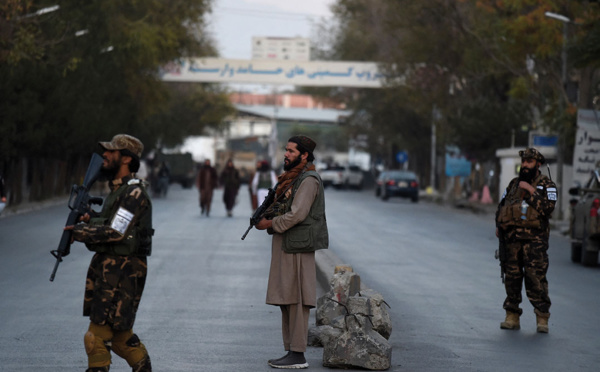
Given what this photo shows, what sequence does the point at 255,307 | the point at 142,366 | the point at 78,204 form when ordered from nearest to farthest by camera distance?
1. the point at 78,204
2. the point at 142,366
3. the point at 255,307

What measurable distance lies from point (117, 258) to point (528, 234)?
17.6 feet

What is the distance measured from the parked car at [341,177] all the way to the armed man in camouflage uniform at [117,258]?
74171 mm

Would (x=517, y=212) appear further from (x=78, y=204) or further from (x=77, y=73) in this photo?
(x=77, y=73)

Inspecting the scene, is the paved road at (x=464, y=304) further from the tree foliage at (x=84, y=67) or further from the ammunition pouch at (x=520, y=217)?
the tree foliage at (x=84, y=67)

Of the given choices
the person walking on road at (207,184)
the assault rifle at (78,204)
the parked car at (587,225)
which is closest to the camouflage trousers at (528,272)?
the assault rifle at (78,204)

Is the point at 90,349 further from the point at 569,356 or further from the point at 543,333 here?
the point at 543,333

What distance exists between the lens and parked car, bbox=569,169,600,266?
20188 millimetres

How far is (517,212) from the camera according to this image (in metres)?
11.9

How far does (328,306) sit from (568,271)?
981cm

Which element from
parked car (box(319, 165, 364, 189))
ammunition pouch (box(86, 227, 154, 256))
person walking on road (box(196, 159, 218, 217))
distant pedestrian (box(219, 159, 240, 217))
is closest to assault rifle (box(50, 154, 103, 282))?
ammunition pouch (box(86, 227, 154, 256))

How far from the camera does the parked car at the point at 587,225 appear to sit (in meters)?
20.2

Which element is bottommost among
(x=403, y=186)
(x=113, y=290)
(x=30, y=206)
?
(x=30, y=206)

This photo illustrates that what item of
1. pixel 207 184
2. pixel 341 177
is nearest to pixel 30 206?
pixel 207 184

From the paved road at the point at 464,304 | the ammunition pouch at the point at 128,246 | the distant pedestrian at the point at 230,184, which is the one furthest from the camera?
the distant pedestrian at the point at 230,184
